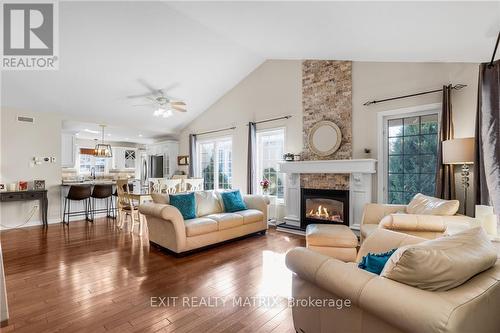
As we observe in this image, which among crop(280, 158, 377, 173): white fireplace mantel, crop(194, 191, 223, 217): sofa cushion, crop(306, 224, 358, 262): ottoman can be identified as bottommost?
crop(306, 224, 358, 262): ottoman

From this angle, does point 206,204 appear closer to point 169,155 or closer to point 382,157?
point 382,157

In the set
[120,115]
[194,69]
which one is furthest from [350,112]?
[120,115]

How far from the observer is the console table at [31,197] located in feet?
16.1

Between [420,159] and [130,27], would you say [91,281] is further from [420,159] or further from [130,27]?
[420,159]

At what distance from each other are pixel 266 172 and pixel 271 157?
1.29 feet

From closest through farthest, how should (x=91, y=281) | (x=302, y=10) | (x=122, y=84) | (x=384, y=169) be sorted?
(x=91, y=281) < (x=302, y=10) < (x=384, y=169) < (x=122, y=84)

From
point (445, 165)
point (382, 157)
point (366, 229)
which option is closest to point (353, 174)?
point (382, 157)

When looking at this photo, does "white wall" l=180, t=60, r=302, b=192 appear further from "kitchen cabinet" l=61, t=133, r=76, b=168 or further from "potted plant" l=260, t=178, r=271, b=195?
"kitchen cabinet" l=61, t=133, r=76, b=168

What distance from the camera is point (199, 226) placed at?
3.73 m

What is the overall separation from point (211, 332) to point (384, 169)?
12.4ft

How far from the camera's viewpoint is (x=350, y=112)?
15.3 ft

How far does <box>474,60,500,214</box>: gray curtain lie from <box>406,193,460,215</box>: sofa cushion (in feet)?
1.16

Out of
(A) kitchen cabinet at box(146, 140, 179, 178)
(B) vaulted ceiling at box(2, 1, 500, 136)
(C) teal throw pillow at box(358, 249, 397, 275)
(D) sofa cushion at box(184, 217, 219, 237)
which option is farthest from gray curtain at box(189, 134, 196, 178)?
(C) teal throw pillow at box(358, 249, 397, 275)

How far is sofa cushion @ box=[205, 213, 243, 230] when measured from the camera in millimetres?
4043
